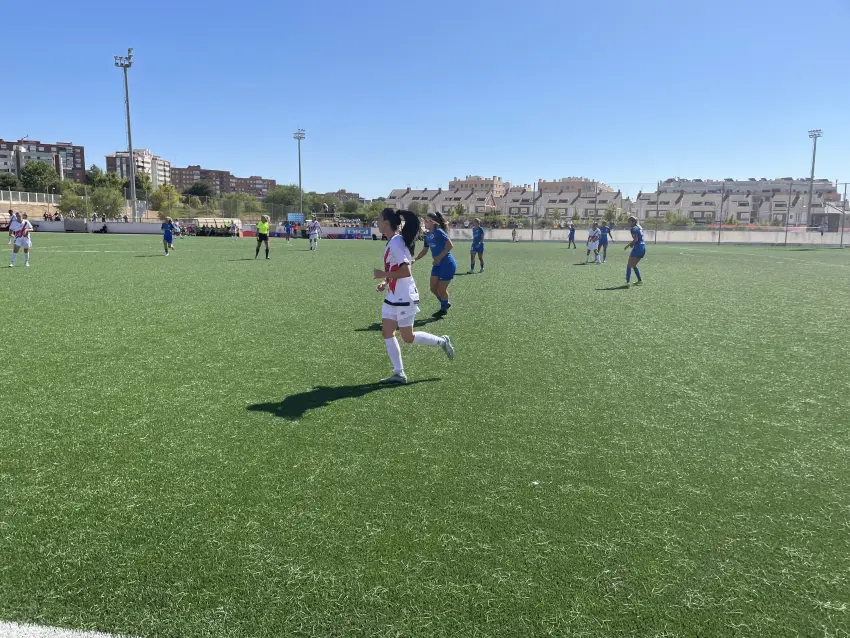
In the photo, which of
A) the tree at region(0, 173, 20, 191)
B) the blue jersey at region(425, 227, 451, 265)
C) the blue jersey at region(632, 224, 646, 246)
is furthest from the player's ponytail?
the tree at region(0, 173, 20, 191)

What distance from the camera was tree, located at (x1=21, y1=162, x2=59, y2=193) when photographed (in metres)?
94.3

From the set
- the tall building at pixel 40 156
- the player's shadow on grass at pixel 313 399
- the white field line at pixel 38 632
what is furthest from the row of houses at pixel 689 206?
the tall building at pixel 40 156

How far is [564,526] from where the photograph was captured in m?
3.16

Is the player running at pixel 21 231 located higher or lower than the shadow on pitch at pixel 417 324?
higher

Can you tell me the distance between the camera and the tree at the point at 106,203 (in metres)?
58.2

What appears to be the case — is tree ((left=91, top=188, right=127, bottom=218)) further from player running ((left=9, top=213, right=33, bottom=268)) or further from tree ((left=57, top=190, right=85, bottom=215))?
player running ((left=9, top=213, right=33, bottom=268))

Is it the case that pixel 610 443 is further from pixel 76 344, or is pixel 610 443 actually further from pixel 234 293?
pixel 234 293

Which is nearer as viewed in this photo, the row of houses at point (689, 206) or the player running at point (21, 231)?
the player running at point (21, 231)

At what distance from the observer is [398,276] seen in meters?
5.54

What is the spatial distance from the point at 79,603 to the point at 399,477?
1.85 m

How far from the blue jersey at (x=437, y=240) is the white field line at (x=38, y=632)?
851cm

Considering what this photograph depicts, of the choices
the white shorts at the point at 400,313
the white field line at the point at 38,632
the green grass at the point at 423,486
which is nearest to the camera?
the white field line at the point at 38,632

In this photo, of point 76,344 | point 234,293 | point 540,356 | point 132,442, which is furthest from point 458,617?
point 234,293

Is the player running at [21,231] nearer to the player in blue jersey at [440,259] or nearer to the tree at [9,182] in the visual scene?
the player in blue jersey at [440,259]
